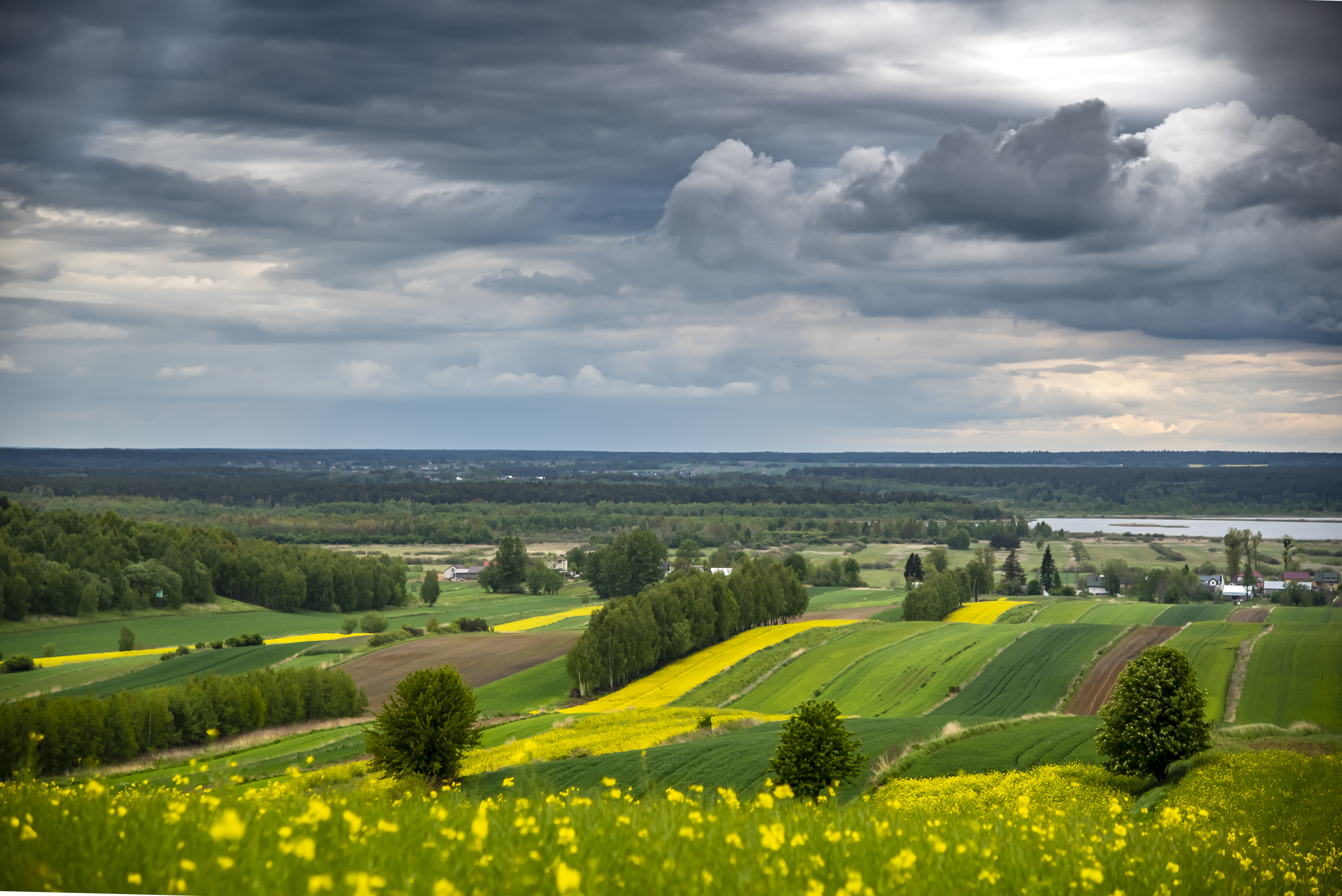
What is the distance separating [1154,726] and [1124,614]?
4871cm

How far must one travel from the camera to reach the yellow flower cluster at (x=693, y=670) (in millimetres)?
49719

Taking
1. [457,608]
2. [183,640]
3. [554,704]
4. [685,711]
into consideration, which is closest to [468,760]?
[685,711]

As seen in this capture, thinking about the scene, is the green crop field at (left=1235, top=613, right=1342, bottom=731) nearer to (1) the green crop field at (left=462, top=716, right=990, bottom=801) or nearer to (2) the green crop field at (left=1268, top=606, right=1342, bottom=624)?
(2) the green crop field at (left=1268, top=606, right=1342, bottom=624)

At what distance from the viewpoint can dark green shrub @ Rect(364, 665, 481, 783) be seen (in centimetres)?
2370

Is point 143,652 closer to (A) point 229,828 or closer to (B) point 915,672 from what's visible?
(B) point 915,672

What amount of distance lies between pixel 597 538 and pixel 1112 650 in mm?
104548

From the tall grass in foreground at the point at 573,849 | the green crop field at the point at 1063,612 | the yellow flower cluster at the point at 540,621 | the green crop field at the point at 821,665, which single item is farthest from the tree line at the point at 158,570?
the green crop field at the point at 1063,612

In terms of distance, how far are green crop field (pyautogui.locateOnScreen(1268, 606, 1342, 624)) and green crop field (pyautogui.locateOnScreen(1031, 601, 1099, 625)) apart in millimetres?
12650

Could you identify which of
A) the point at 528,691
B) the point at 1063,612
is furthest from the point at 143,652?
the point at 1063,612

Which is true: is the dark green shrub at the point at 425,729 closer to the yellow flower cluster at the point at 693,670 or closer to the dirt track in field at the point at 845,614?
Answer: the yellow flower cluster at the point at 693,670

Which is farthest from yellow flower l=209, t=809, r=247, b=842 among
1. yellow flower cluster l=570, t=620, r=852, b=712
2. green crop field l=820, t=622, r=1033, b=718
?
green crop field l=820, t=622, r=1033, b=718

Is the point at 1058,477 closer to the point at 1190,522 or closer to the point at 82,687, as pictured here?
the point at 1190,522

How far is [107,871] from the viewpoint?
504cm

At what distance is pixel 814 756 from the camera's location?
60.3ft
